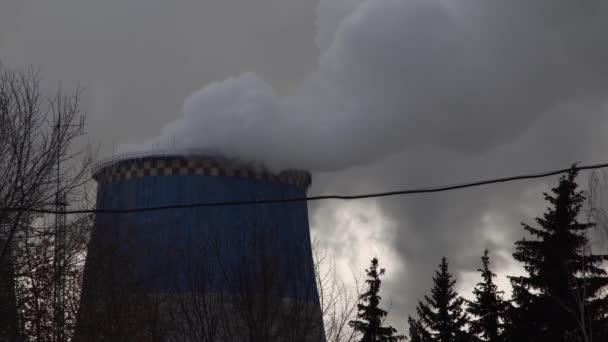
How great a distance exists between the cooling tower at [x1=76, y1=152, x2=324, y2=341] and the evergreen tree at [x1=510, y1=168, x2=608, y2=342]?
351 cm

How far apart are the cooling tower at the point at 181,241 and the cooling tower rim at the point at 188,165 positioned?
0.05ft

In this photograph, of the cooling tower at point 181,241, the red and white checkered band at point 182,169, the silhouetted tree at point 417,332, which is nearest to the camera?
the cooling tower at point 181,241

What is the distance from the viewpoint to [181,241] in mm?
12438

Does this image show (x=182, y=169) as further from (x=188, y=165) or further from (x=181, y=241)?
(x=181, y=241)

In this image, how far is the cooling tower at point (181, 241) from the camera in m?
11.6

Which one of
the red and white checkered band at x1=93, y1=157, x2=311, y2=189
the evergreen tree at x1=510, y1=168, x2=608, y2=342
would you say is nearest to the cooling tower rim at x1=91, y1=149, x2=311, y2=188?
the red and white checkered band at x1=93, y1=157, x2=311, y2=189

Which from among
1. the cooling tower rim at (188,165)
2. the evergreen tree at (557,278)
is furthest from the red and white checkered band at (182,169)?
the evergreen tree at (557,278)

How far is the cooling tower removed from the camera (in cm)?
1158

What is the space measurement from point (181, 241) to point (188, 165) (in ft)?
4.33

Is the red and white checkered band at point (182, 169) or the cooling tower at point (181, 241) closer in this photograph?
Result: the cooling tower at point (181, 241)

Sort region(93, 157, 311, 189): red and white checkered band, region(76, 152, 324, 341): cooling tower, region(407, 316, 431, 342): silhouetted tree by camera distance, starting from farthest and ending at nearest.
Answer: region(407, 316, 431, 342): silhouetted tree → region(93, 157, 311, 189): red and white checkered band → region(76, 152, 324, 341): cooling tower

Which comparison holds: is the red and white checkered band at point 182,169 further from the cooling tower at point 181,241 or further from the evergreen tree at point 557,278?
the evergreen tree at point 557,278

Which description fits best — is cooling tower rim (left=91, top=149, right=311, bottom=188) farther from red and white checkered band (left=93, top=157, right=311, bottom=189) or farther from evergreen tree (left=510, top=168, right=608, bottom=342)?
evergreen tree (left=510, top=168, right=608, bottom=342)

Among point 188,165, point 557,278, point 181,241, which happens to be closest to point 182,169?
point 188,165
